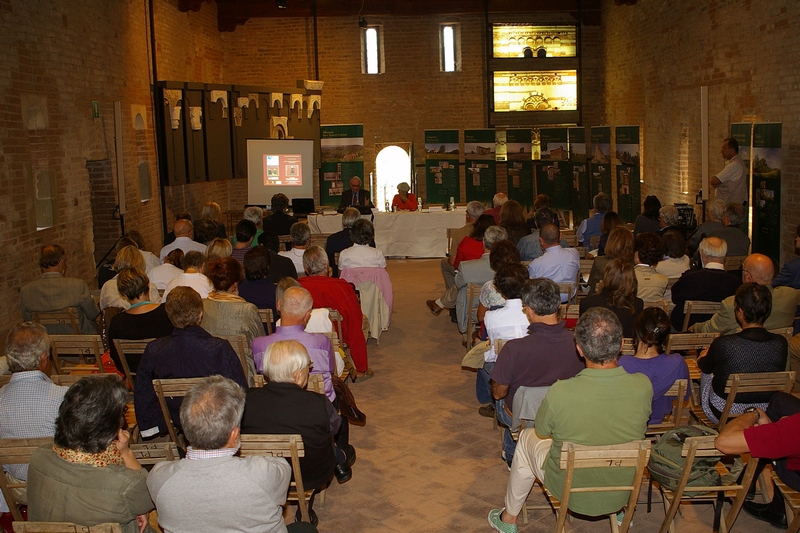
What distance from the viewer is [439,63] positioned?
1812cm

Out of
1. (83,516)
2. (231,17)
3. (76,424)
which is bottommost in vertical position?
(83,516)

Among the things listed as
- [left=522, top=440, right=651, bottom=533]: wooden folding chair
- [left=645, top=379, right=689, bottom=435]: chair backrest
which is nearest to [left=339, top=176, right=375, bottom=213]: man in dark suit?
[left=645, top=379, right=689, bottom=435]: chair backrest

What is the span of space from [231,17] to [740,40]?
35.7 ft

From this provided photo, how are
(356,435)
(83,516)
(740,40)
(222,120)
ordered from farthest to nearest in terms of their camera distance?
1. (222,120)
2. (740,40)
3. (356,435)
4. (83,516)

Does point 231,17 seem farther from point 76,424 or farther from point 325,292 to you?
point 76,424

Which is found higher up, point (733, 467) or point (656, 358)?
point (656, 358)

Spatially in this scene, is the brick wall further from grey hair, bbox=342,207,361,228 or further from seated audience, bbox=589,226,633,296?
grey hair, bbox=342,207,361,228

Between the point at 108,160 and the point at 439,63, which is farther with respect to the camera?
the point at 439,63

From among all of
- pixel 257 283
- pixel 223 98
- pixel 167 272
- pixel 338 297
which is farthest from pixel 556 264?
A: pixel 223 98

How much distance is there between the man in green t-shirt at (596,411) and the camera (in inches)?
141

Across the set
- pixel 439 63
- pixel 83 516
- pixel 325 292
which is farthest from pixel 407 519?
pixel 439 63

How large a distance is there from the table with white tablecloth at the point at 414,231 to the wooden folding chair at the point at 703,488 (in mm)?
9164

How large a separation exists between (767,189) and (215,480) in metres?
8.82

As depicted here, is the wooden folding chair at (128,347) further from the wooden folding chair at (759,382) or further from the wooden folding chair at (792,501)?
the wooden folding chair at (792,501)
